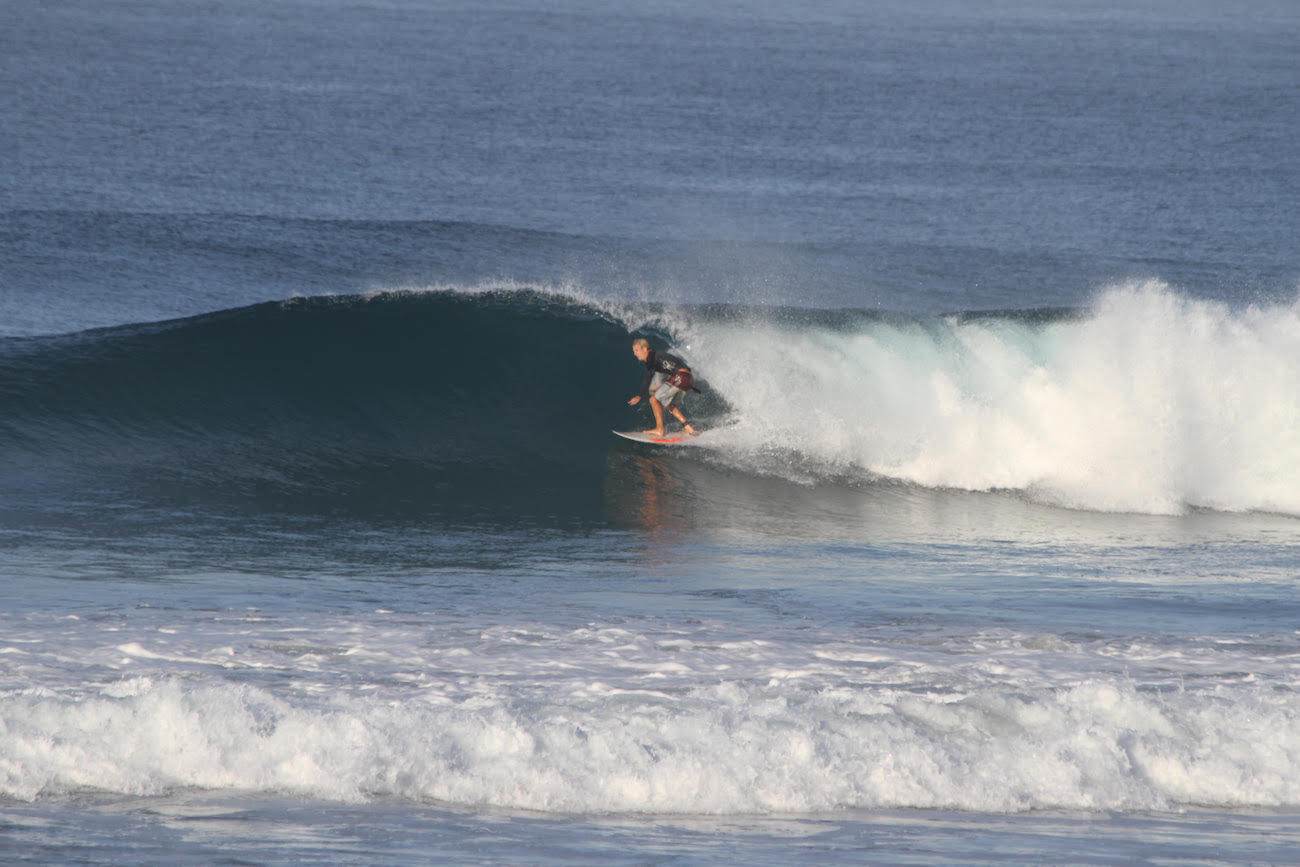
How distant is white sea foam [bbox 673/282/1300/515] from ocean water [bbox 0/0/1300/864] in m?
0.04

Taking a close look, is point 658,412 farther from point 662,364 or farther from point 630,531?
point 630,531

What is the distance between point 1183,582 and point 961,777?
3953 millimetres

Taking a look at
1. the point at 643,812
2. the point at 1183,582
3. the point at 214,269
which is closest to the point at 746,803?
the point at 643,812

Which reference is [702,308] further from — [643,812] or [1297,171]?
[1297,171]

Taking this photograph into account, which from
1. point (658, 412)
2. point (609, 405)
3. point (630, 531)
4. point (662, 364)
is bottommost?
point (630, 531)

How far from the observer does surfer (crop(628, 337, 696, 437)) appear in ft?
39.4

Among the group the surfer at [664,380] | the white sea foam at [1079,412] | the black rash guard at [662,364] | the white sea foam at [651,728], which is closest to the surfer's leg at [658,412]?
the surfer at [664,380]

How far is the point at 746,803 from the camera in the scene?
522 cm

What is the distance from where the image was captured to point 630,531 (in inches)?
397

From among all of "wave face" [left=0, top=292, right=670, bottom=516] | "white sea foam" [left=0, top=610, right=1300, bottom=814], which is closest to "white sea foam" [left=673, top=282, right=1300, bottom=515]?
"wave face" [left=0, top=292, right=670, bottom=516]

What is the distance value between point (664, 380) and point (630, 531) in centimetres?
242

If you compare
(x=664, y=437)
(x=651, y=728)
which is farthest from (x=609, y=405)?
(x=651, y=728)

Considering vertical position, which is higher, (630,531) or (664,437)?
(664,437)

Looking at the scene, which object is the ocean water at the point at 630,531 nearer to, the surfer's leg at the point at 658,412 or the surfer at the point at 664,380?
the surfer's leg at the point at 658,412
